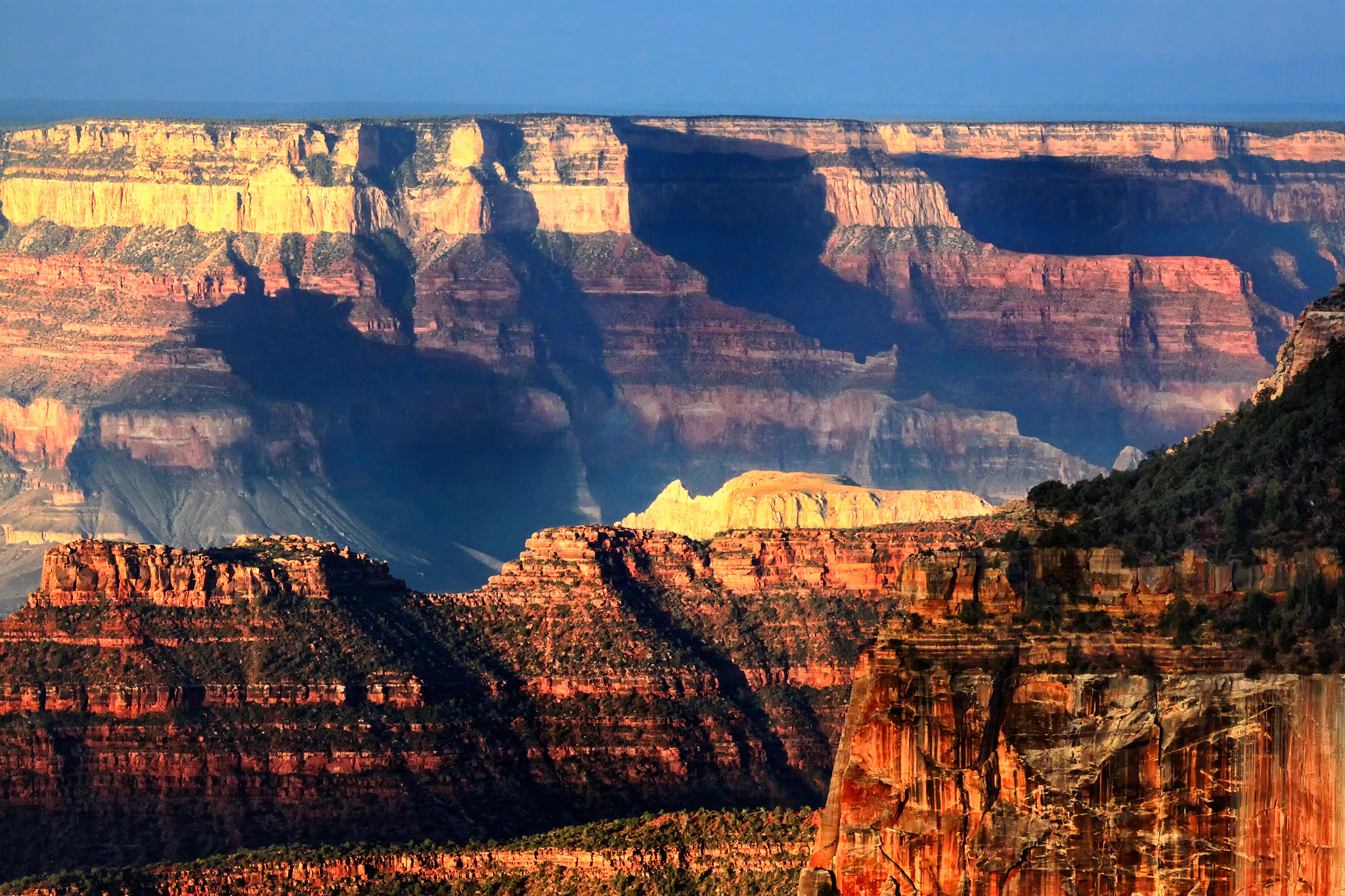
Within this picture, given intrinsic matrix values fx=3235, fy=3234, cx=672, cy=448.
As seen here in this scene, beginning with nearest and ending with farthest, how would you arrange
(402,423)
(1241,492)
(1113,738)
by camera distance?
(1113,738), (1241,492), (402,423)

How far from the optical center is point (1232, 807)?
3086cm

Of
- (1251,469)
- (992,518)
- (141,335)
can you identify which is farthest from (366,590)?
(141,335)

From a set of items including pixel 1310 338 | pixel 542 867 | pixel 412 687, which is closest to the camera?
pixel 1310 338

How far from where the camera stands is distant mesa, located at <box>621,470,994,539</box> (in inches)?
4749

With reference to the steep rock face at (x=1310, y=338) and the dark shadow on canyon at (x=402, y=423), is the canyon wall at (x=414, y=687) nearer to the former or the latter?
the steep rock face at (x=1310, y=338)

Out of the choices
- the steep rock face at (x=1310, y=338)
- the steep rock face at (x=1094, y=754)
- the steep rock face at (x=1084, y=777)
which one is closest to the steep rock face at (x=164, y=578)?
the steep rock face at (x=1310, y=338)

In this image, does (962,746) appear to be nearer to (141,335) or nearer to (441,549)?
(441,549)

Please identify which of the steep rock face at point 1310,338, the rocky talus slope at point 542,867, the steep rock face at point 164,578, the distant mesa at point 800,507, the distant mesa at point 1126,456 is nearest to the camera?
the steep rock face at point 1310,338

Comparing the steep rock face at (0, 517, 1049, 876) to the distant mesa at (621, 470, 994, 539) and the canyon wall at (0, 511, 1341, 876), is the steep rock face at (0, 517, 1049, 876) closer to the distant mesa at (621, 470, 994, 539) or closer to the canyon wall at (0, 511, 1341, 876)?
the canyon wall at (0, 511, 1341, 876)

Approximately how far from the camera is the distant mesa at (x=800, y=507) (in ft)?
396

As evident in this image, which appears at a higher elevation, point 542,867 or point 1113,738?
point 542,867

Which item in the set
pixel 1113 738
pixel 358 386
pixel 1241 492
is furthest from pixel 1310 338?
pixel 358 386

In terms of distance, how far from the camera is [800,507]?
123 m

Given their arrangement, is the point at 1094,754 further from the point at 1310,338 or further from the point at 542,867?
the point at 542,867
